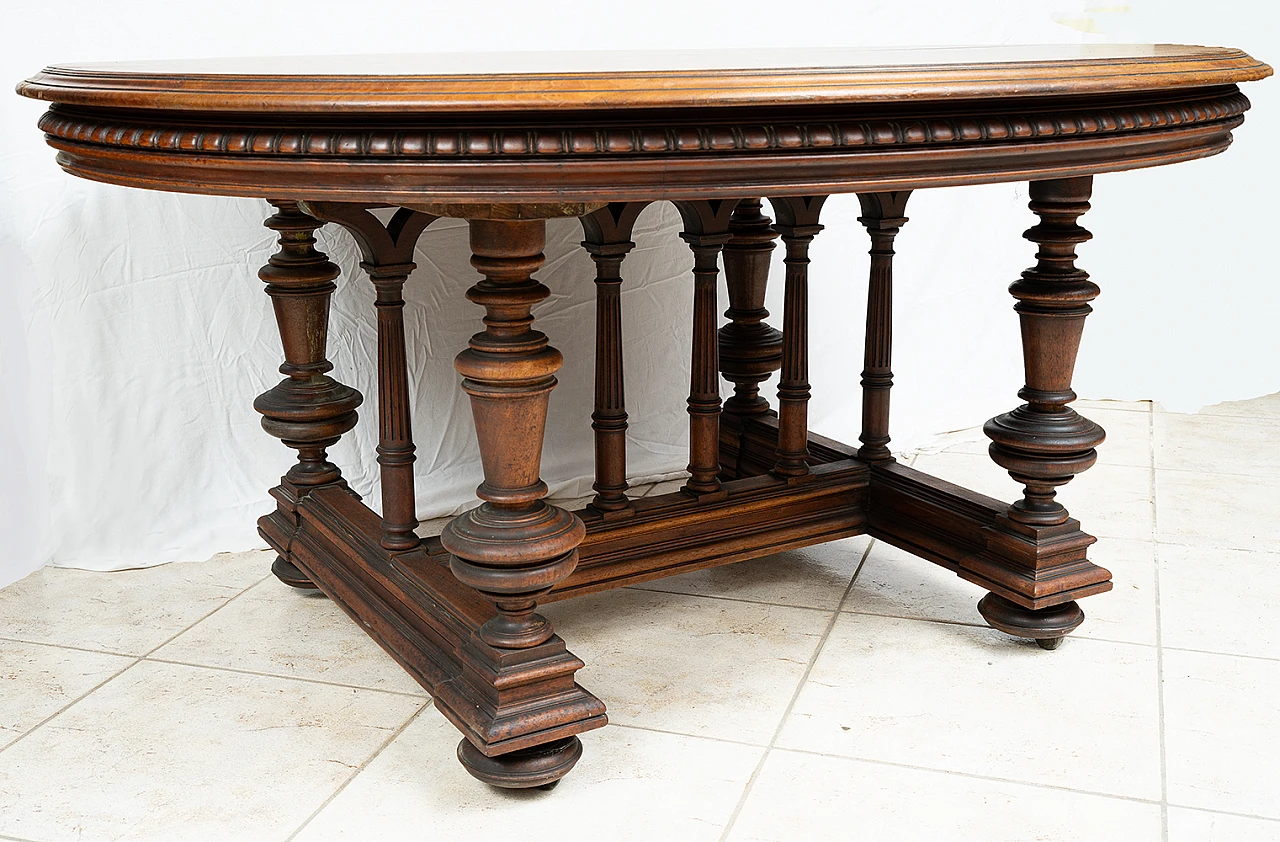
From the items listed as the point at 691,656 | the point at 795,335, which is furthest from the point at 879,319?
the point at 691,656

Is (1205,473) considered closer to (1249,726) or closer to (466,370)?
(1249,726)

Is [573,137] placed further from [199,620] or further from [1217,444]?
[1217,444]

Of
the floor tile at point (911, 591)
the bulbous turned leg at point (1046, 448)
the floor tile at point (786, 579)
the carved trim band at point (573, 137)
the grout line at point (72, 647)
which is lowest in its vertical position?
the grout line at point (72, 647)

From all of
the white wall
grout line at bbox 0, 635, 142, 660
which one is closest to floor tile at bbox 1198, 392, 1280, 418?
the white wall

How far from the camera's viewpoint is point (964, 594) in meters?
1.96

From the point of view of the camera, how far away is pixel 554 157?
105 cm

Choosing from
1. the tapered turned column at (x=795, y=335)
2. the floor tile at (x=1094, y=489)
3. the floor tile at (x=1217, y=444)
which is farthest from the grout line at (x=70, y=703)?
the floor tile at (x=1217, y=444)

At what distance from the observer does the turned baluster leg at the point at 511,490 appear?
1270 mm

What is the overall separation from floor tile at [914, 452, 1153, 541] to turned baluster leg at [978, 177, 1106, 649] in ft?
1.79

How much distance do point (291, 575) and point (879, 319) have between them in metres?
1.00

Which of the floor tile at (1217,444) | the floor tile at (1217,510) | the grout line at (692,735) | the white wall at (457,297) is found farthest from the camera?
the floor tile at (1217,444)

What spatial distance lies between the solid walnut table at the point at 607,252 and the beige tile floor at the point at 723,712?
0.29 ft

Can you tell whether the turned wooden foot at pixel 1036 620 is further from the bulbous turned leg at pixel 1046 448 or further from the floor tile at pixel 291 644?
the floor tile at pixel 291 644

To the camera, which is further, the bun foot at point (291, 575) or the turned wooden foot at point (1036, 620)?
the bun foot at point (291, 575)
